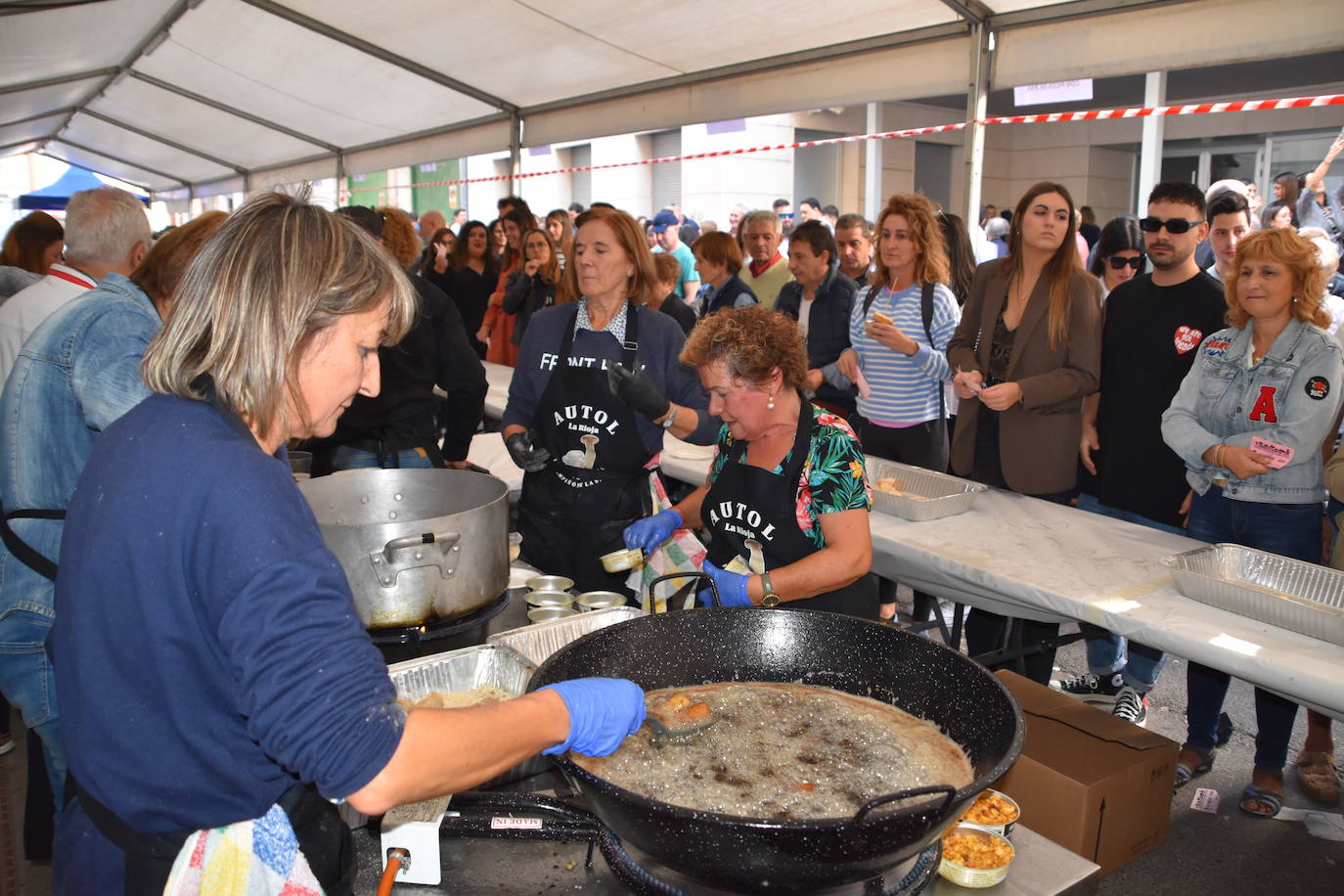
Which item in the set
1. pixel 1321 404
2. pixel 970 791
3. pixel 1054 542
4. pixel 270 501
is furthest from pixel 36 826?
pixel 1321 404

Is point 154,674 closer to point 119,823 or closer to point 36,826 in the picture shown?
point 119,823

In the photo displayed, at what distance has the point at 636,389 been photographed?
2670mm

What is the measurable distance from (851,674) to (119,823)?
1.11 m

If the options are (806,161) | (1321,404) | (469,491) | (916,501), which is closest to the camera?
(469,491)

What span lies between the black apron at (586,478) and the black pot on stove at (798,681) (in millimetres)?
1208

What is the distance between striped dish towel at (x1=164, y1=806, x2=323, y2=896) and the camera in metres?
1.07

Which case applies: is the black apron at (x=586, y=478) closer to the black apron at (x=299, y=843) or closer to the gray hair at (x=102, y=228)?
the gray hair at (x=102, y=228)

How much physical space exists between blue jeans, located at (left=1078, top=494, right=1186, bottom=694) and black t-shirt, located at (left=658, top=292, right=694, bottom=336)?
7.90ft

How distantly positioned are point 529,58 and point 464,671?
18.2ft

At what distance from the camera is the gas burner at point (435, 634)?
75.6 inches

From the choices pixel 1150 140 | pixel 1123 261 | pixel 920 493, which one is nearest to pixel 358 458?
pixel 920 493

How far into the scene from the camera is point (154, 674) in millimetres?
992

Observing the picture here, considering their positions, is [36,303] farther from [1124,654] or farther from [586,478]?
[1124,654]

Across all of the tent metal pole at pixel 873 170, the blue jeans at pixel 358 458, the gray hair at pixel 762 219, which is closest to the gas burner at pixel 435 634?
the blue jeans at pixel 358 458
